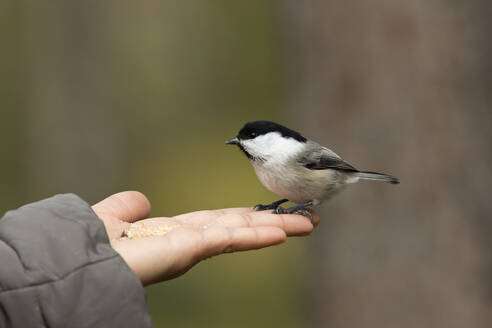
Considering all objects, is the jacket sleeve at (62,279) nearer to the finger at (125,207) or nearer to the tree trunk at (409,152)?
the finger at (125,207)

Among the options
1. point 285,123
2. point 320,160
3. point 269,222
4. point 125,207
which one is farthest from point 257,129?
point 285,123

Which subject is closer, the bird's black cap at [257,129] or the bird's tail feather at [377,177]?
the bird's black cap at [257,129]

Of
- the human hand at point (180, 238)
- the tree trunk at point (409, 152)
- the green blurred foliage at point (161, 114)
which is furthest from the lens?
the green blurred foliage at point (161, 114)

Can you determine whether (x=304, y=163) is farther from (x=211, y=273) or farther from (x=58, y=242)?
(x=211, y=273)

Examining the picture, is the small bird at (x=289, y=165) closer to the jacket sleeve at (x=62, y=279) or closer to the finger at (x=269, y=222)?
the finger at (x=269, y=222)

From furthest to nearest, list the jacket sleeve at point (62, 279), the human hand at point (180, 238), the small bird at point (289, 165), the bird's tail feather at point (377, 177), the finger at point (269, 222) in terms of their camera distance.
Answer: the bird's tail feather at point (377, 177)
the small bird at point (289, 165)
the finger at point (269, 222)
the human hand at point (180, 238)
the jacket sleeve at point (62, 279)

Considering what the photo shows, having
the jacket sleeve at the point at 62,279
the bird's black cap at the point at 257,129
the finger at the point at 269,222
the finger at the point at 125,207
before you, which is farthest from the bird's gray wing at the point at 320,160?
the jacket sleeve at the point at 62,279

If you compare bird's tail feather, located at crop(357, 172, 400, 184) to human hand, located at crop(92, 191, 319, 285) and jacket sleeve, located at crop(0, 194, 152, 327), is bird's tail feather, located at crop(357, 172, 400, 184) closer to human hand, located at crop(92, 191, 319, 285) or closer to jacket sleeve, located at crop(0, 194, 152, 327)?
human hand, located at crop(92, 191, 319, 285)

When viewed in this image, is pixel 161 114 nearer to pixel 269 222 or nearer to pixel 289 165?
pixel 289 165

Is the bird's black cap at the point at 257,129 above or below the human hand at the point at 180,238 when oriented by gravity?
above
